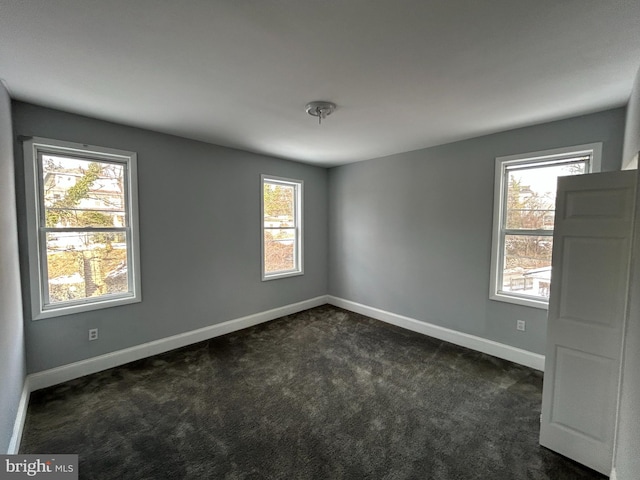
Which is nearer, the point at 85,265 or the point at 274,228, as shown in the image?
the point at 85,265

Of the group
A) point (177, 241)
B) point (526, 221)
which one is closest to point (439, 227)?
point (526, 221)

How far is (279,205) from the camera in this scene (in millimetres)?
4516

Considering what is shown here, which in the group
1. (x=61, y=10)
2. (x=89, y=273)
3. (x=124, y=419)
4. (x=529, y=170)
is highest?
(x=61, y=10)

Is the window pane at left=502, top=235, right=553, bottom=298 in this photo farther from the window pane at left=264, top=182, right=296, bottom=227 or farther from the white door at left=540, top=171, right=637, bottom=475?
the window pane at left=264, top=182, right=296, bottom=227

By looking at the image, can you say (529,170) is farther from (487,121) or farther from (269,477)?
(269,477)

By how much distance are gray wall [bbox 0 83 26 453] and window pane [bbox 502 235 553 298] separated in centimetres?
436

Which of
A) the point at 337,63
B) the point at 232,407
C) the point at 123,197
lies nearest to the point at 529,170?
the point at 337,63

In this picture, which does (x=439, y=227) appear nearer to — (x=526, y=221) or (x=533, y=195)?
(x=526, y=221)

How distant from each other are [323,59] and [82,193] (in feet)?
8.85

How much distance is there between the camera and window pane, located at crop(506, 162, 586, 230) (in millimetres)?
2838

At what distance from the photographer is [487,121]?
2.75 m

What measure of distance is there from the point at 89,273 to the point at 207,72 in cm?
239
